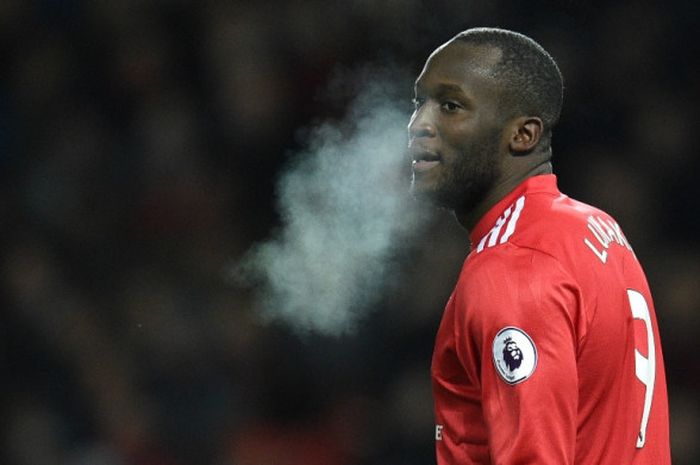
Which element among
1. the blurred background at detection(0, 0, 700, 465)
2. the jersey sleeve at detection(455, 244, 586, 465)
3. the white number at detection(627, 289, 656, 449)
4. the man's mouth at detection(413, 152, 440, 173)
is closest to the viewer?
the jersey sleeve at detection(455, 244, 586, 465)

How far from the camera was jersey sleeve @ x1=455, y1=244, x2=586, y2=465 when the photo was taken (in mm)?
972

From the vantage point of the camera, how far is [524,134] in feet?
3.89

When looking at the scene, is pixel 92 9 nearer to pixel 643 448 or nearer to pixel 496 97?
pixel 496 97

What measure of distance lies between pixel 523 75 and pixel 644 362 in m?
0.36

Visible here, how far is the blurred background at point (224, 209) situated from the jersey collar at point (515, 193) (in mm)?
1394

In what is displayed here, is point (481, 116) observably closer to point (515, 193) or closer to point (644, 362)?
point (515, 193)

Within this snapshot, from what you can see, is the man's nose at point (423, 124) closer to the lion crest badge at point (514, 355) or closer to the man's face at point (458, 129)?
the man's face at point (458, 129)

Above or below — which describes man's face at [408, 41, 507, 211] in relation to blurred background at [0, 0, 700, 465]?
below

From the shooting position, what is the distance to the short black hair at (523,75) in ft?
3.86

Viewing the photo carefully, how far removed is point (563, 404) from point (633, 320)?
0.16 metres

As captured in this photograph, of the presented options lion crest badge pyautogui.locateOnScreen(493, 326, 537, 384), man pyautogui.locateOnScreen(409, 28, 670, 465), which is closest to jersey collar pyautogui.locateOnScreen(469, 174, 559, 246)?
man pyautogui.locateOnScreen(409, 28, 670, 465)

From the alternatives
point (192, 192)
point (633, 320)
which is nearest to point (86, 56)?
point (192, 192)

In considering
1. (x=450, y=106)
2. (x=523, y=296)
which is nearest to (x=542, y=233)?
(x=523, y=296)

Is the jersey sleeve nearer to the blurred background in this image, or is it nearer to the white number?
the white number
